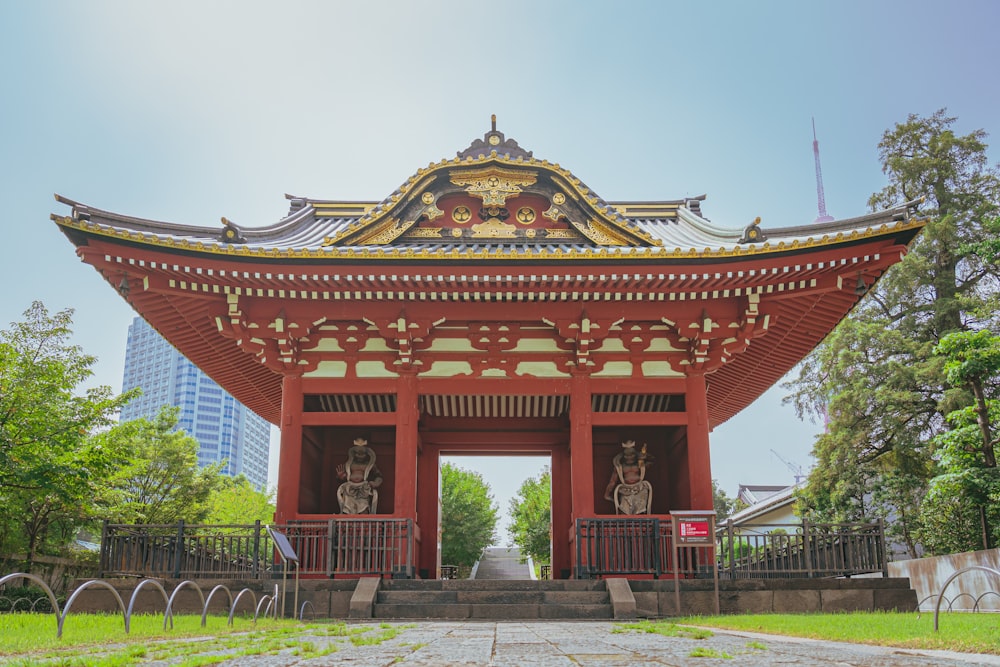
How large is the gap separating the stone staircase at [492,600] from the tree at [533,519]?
909 inches

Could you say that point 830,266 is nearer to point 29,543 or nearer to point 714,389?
point 714,389

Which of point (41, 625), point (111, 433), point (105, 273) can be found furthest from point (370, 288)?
point (111, 433)

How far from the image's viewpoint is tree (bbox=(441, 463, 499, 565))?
114ft

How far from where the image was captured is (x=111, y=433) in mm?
19344

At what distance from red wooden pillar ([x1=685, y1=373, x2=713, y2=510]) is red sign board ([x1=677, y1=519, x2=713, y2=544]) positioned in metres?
2.04

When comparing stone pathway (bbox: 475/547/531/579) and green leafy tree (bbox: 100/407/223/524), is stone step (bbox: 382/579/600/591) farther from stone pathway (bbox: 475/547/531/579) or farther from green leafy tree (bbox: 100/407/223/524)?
stone pathway (bbox: 475/547/531/579)

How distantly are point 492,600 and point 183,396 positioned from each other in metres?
81.4

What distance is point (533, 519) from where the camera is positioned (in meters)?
38.3

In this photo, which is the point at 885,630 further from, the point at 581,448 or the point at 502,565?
the point at 502,565

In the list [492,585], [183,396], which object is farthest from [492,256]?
[183,396]

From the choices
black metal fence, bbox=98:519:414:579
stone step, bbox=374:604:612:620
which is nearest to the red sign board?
stone step, bbox=374:604:612:620

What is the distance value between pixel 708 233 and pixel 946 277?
41.0 feet

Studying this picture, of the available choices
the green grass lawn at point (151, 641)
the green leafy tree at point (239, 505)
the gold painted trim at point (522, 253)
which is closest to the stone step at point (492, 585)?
the green grass lawn at point (151, 641)

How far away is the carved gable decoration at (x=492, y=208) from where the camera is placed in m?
13.5
